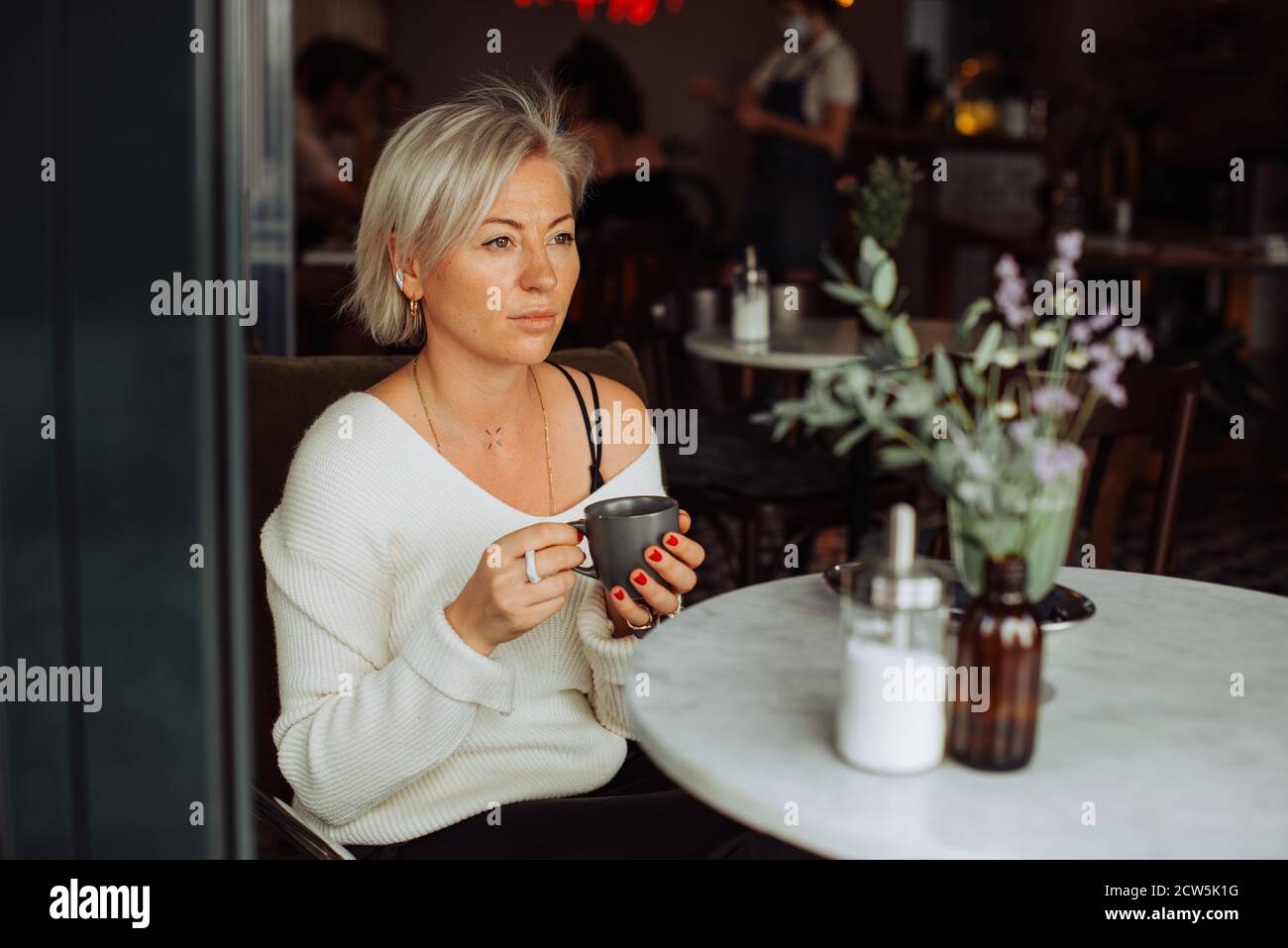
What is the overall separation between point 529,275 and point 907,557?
27.3 inches

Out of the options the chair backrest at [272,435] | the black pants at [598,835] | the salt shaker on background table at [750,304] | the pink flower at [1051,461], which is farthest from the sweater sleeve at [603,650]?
the salt shaker on background table at [750,304]

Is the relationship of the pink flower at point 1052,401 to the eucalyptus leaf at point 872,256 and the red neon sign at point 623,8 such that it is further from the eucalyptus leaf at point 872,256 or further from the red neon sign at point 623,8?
the red neon sign at point 623,8

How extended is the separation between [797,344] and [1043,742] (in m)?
2.21

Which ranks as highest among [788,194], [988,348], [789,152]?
[789,152]

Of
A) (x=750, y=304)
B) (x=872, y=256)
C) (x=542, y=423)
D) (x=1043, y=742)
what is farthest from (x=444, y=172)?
(x=750, y=304)

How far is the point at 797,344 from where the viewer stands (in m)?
3.19

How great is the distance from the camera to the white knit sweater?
4.29 ft

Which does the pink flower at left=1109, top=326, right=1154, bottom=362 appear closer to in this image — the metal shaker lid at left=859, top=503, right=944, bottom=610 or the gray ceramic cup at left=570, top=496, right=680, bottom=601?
the metal shaker lid at left=859, top=503, right=944, bottom=610

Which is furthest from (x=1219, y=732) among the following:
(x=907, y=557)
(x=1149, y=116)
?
(x=1149, y=116)

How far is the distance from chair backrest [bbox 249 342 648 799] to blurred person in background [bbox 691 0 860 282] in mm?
3720

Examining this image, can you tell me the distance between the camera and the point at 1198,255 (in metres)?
5.25

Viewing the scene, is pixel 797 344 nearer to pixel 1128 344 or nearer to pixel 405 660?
pixel 405 660
